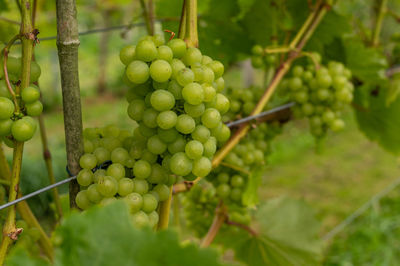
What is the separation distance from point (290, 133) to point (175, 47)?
11.7 ft

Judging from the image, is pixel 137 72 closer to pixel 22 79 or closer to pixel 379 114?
pixel 22 79

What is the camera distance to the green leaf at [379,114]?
106 cm

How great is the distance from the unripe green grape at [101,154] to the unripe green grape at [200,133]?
11 cm

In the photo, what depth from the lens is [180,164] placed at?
454mm

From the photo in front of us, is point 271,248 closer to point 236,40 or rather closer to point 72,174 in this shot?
point 236,40

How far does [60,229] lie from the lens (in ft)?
1.11

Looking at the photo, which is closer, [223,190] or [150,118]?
[150,118]

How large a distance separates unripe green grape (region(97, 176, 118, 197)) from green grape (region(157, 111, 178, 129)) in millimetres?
80

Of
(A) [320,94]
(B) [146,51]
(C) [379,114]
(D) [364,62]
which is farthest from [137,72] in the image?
(C) [379,114]

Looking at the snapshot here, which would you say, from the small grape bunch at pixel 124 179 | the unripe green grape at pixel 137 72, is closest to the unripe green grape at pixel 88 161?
the small grape bunch at pixel 124 179

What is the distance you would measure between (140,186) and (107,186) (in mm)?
39

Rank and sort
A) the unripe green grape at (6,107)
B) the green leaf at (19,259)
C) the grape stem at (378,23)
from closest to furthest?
the green leaf at (19,259) < the unripe green grape at (6,107) < the grape stem at (378,23)

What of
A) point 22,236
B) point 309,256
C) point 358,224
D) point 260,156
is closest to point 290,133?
point 358,224

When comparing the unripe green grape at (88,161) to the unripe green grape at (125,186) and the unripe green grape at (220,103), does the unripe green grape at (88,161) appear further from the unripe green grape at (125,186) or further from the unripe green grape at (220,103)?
the unripe green grape at (220,103)
